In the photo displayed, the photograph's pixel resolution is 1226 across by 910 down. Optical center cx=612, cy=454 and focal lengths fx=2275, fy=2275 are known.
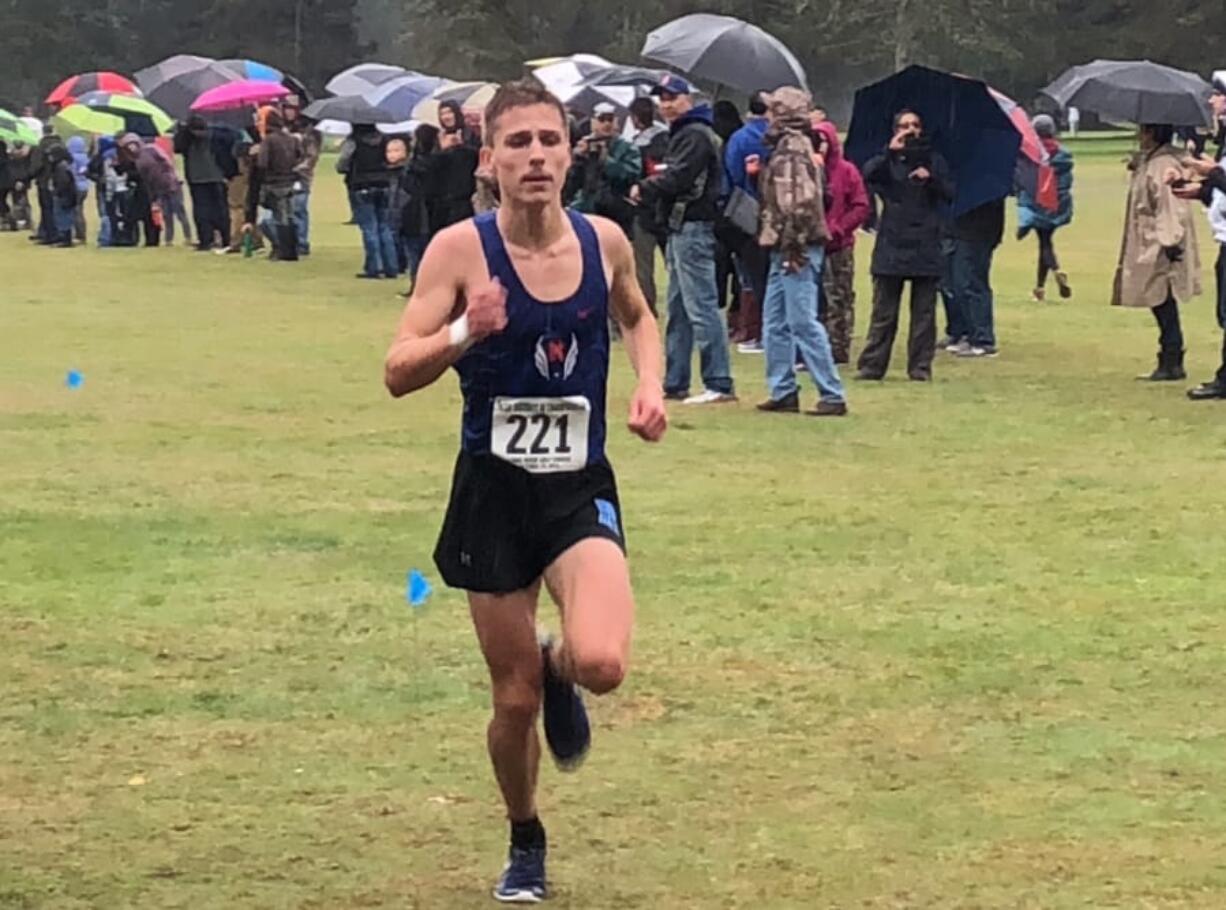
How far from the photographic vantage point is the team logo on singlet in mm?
5227

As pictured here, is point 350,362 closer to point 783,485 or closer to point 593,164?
point 593,164

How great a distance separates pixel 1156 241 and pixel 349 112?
13.7 metres

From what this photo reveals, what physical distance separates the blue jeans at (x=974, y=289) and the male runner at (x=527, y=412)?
39.7 ft

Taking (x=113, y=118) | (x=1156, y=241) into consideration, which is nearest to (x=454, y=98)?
(x=113, y=118)

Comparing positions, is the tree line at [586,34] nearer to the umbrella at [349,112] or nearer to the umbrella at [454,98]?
the umbrella at [454,98]

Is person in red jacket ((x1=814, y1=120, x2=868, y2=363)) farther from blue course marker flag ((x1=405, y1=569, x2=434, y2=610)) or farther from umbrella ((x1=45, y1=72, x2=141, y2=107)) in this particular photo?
umbrella ((x1=45, y1=72, x2=141, y2=107))

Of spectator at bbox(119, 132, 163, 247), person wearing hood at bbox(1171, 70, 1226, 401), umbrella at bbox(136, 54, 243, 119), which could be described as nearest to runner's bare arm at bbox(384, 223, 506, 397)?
person wearing hood at bbox(1171, 70, 1226, 401)

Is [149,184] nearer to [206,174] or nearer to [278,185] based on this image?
[206,174]

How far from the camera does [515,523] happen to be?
5.28 m

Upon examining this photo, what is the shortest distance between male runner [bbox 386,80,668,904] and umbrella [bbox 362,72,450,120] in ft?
81.5

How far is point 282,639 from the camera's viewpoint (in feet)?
26.9

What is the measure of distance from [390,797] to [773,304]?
7.76m

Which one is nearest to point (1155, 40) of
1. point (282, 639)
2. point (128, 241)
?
point (128, 241)

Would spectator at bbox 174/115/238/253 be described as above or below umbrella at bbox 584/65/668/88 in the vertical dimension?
below
